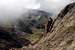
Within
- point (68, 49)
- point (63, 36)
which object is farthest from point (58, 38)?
point (68, 49)

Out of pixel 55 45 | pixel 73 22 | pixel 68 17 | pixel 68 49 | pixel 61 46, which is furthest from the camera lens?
pixel 68 17

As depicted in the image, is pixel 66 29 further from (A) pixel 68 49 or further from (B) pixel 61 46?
(A) pixel 68 49

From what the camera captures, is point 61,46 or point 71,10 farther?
point 71,10

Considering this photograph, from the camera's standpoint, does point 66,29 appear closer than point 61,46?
No

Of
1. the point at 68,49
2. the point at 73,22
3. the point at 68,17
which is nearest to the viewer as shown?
the point at 68,49

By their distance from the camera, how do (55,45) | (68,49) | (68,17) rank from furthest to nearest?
(68,17) → (55,45) → (68,49)

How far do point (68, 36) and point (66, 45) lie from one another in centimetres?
592

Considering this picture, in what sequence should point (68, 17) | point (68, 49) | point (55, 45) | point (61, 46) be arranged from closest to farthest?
point (68, 49), point (61, 46), point (55, 45), point (68, 17)

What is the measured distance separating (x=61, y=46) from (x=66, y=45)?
2399mm

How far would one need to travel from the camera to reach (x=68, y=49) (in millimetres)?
73938

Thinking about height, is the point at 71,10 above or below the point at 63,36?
above

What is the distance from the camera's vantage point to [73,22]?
9269cm

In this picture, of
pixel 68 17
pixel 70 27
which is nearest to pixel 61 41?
pixel 70 27

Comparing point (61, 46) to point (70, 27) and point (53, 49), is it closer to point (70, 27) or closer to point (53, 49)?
point (53, 49)
